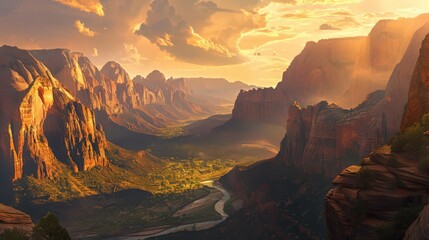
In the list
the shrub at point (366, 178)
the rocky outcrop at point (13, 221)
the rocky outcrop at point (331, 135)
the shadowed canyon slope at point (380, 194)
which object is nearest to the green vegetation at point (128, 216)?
the rocky outcrop at point (331, 135)

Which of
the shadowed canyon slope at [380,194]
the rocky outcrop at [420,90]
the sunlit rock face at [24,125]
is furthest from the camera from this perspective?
the sunlit rock face at [24,125]

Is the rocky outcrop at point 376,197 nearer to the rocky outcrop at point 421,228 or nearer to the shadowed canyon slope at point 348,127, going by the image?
the rocky outcrop at point 421,228

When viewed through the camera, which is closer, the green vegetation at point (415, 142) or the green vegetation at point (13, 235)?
the green vegetation at point (13, 235)

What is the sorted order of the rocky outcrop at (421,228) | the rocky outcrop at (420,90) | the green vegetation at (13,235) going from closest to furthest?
the rocky outcrop at (421,228), the green vegetation at (13,235), the rocky outcrop at (420,90)

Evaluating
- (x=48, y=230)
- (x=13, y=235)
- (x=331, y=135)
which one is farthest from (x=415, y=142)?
(x=331, y=135)

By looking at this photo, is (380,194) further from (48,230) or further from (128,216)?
(128,216)
